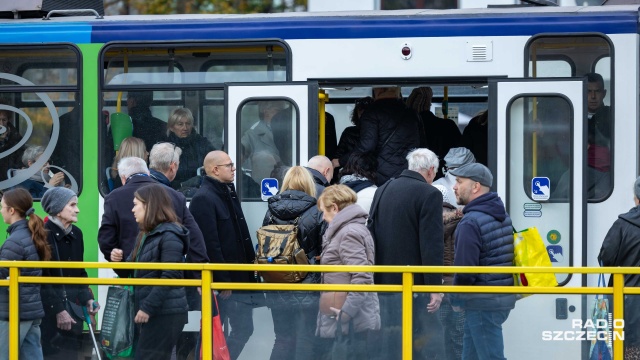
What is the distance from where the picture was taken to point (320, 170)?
330 inches

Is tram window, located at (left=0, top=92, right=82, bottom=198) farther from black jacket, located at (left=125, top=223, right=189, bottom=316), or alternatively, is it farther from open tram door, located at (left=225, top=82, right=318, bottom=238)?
black jacket, located at (left=125, top=223, right=189, bottom=316)

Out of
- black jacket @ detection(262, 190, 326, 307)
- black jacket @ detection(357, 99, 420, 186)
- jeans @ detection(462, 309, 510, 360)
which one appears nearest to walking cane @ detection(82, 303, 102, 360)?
black jacket @ detection(262, 190, 326, 307)

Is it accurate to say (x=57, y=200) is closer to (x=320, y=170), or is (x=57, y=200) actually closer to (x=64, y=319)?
(x=64, y=319)

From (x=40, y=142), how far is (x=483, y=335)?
439 cm

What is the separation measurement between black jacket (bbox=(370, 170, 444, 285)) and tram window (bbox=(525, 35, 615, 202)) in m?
1.67

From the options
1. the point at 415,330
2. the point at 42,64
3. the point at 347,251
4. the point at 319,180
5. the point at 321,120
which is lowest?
the point at 415,330

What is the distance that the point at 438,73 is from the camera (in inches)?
345

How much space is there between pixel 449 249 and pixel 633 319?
1.83m

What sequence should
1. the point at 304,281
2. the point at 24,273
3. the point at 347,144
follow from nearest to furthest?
the point at 24,273
the point at 304,281
the point at 347,144

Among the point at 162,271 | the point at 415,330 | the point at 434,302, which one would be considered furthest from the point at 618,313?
the point at 162,271

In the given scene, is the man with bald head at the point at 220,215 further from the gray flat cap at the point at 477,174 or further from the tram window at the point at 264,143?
the gray flat cap at the point at 477,174

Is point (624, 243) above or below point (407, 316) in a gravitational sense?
above

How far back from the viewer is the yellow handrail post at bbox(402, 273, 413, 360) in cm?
659

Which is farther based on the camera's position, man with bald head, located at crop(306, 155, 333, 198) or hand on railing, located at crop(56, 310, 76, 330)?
man with bald head, located at crop(306, 155, 333, 198)
